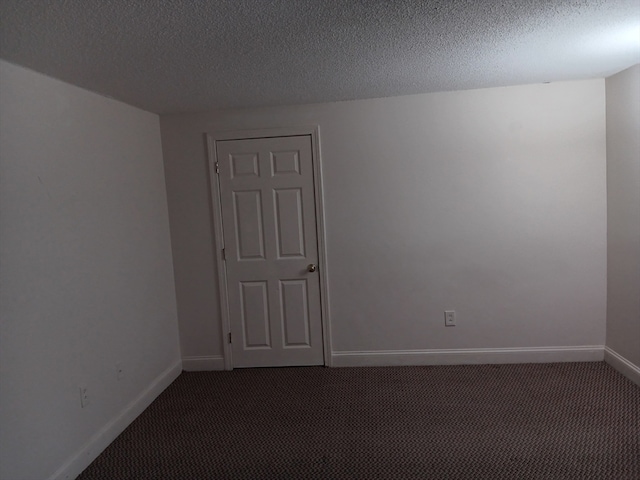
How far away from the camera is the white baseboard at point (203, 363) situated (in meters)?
4.23

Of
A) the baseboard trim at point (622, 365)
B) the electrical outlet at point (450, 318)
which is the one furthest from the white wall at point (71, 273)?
the baseboard trim at point (622, 365)

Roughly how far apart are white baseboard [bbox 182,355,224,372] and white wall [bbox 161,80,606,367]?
0.52 meters

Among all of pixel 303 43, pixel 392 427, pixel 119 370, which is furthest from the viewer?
pixel 119 370

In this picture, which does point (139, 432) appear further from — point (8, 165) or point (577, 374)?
point (577, 374)

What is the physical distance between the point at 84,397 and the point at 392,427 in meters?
1.86

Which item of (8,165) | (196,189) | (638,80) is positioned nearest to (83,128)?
(8,165)

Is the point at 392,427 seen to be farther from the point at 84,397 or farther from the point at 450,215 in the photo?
the point at 84,397

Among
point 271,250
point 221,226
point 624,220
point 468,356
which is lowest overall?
point 468,356

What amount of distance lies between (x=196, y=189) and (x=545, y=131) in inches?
113

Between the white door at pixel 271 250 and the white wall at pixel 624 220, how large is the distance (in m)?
2.31

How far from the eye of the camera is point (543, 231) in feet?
12.7

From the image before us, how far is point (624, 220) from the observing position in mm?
3529

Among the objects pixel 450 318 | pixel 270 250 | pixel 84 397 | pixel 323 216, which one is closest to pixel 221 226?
pixel 270 250

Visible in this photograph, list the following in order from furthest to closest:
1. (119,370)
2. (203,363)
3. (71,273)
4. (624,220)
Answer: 1. (203,363)
2. (624,220)
3. (119,370)
4. (71,273)
